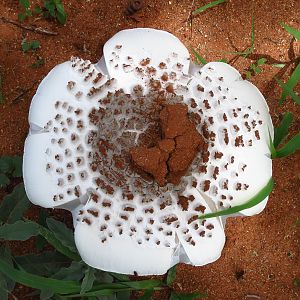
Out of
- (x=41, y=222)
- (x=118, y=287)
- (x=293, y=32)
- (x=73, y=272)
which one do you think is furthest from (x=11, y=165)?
(x=293, y=32)

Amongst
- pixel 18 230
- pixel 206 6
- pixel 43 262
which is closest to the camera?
pixel 18 230

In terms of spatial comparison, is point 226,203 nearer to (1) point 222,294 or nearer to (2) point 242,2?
(1) point 222,294

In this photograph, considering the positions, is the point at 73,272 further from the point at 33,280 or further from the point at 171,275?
the point at 171,275

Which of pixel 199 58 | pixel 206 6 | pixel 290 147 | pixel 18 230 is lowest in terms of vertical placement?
pixel 18 230

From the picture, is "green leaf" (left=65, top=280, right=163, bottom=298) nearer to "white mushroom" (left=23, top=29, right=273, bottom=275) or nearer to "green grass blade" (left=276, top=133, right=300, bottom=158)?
"white mushroom" (left=23, top=29, right=273, bottom=275)

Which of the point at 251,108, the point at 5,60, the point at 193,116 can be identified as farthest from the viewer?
the point at 5,60

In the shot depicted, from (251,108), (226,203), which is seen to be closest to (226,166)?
(226,203)

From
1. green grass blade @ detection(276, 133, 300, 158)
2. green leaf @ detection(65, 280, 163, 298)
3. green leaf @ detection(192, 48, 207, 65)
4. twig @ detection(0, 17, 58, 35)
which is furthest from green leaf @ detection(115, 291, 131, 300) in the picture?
twig @ detection(0, 17, 58, 35)
